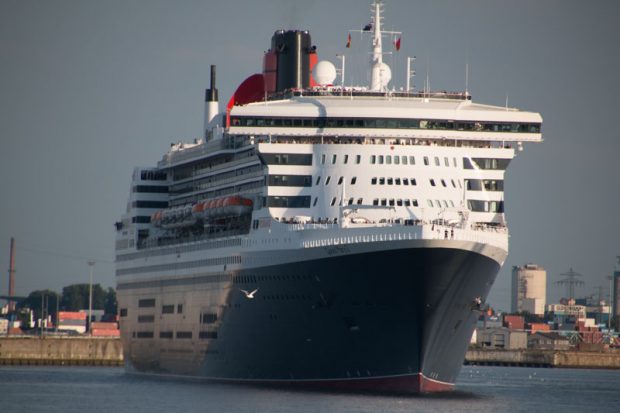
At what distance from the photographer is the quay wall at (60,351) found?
Result: 118 m

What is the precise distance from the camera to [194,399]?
2520 inches

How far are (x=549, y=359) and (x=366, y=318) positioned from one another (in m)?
83.1

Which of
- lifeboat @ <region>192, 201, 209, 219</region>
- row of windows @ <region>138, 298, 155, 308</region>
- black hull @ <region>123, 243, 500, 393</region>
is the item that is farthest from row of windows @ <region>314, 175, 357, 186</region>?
row of windows @ <region>138, 298, 155, 308</region>

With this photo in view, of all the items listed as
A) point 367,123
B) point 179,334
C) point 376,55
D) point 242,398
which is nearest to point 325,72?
point 376,55

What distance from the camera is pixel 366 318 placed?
62406 millimetres

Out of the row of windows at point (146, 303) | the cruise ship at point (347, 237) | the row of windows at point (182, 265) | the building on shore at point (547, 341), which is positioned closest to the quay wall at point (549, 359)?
the building on shore at point (547, 341)

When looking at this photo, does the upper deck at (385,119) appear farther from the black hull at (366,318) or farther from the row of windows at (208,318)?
the row of windows at (208,318)

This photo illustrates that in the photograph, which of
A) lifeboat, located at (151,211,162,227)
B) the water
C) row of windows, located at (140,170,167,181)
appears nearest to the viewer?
the water

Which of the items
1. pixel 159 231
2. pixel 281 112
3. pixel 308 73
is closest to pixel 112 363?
pixel 159 231

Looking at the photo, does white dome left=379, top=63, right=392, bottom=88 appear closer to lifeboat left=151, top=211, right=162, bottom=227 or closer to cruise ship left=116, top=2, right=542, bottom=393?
cruise ship left=116, top=2, right=542, bottom=393

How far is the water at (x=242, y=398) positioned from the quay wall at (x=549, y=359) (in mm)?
A: 54707

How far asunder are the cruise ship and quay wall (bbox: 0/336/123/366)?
42948mm

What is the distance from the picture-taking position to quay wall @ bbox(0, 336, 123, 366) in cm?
11825

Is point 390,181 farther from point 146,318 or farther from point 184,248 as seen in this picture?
point 146,318
